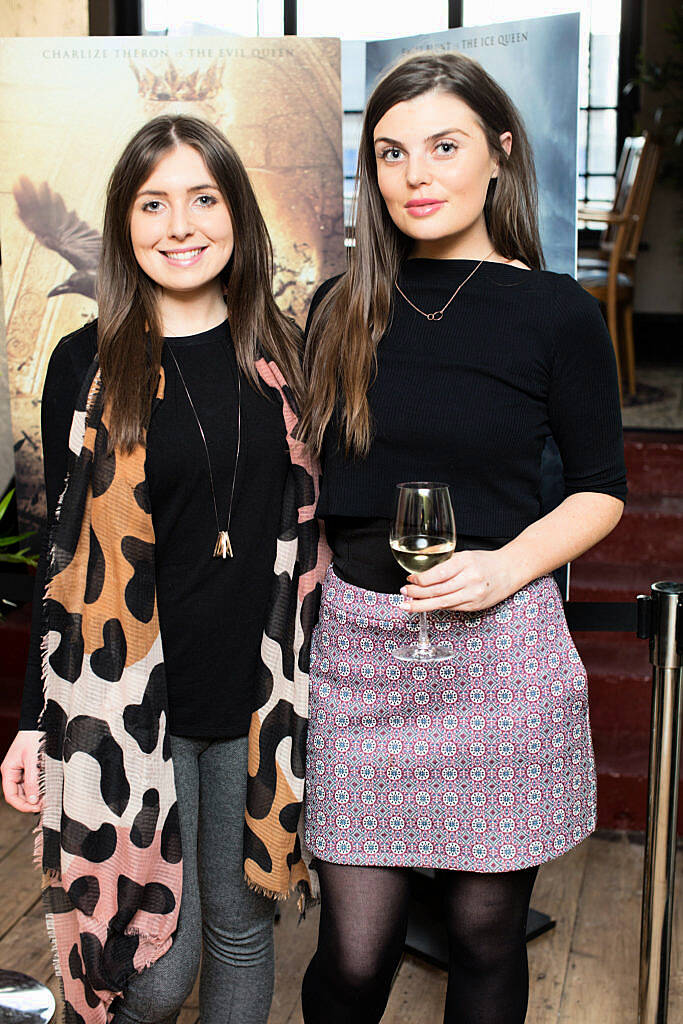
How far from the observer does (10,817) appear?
10.2 feet

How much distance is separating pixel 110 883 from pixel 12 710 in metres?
1.93

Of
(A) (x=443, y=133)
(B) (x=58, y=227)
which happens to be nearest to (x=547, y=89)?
(A) (x=443, y=133)

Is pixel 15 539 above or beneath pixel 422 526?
beneath

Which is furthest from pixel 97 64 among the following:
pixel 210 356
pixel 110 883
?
pixel 110 883

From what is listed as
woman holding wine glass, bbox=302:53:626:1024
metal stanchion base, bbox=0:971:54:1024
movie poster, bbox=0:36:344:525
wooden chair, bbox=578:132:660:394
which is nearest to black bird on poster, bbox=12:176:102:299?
movie poster, bbox=0:36:344:525

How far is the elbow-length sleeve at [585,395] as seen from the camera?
152 cm

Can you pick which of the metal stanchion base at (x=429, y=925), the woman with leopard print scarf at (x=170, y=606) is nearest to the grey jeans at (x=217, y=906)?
the woman with leopard print scarf at (x=170, y=606)

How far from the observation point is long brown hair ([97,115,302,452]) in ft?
5.09

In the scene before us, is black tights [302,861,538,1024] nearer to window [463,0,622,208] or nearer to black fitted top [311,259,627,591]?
black fitted top [311,259,627,591]

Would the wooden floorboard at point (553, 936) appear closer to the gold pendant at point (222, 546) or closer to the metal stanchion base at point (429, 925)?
the metal stanchion base at point (429, 925)

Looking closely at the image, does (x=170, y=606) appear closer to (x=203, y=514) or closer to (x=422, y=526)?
(x=203, y=514)

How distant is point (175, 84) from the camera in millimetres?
2352

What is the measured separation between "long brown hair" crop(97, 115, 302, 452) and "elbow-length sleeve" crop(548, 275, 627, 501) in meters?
0.40

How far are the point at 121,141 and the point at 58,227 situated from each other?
0.24 meters
